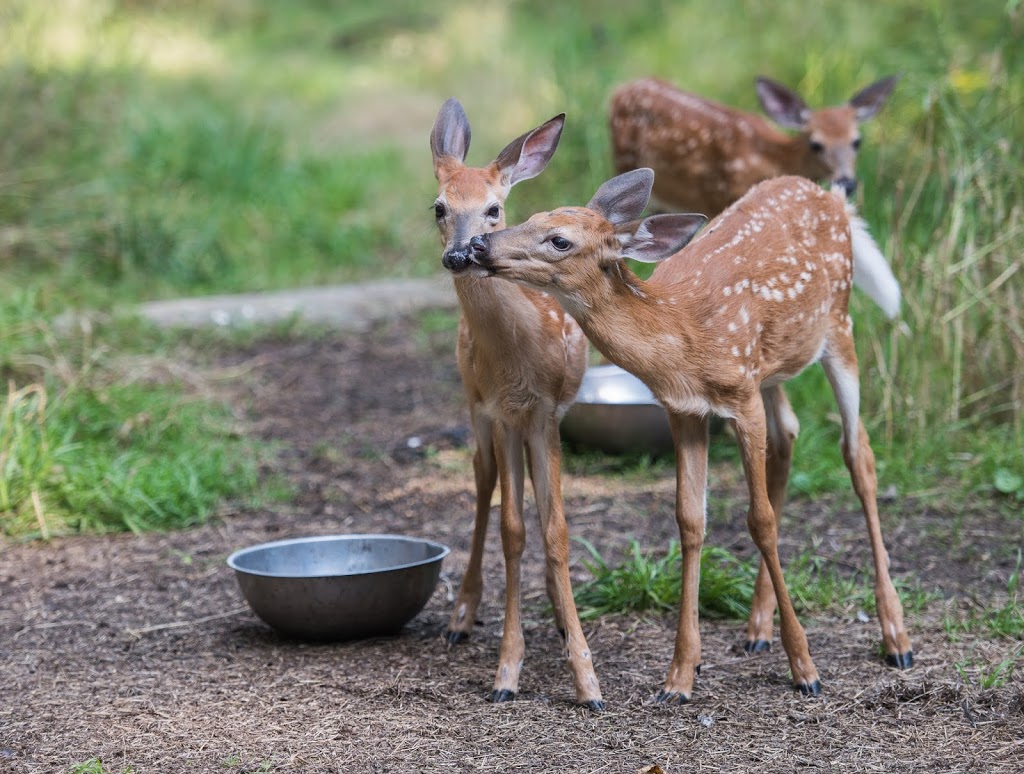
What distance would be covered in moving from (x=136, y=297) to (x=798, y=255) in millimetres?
5785

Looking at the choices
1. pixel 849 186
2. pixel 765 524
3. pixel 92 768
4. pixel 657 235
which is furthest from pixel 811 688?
pixel 849 186

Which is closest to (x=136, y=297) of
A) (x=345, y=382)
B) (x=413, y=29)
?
(x=345, y=382)

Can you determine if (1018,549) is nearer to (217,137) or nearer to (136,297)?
(136,297)

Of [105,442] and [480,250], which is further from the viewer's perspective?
[105,442]

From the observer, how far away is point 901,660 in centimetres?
423

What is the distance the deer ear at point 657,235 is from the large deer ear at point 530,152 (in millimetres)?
681

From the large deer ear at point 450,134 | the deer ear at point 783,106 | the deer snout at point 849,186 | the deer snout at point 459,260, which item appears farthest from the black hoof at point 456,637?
the deer ear at point 783,106

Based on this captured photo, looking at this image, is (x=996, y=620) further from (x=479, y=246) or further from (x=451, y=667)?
(x=479, y=246)

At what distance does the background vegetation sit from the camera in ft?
20.0

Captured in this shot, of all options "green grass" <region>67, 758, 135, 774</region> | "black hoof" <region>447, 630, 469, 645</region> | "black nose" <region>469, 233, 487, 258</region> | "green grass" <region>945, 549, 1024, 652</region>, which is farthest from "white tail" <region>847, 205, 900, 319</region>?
"green grass" <region>67, 758, 135, 774</region>

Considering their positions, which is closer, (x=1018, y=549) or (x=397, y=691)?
(x=397, y=691)

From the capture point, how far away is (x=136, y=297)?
902cm

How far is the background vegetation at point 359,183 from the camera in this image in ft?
20.0

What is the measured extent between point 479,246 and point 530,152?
0.96 meters
